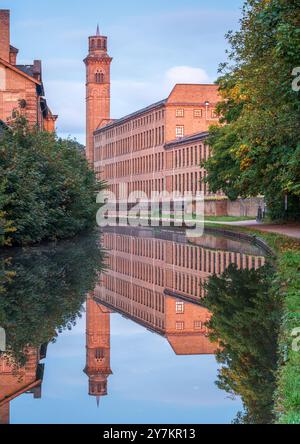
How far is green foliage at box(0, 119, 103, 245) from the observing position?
1242 inches

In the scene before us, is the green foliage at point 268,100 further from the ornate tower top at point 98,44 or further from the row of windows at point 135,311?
the ornate tower top at point 98,44

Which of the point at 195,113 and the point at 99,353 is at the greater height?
the point at 195,113

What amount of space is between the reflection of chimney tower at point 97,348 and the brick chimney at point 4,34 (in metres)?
48.2

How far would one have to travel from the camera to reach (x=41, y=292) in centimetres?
1806

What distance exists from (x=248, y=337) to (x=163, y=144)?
118582mm

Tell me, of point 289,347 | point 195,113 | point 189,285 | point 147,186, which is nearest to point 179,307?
point 189,285

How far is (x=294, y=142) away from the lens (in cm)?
2620

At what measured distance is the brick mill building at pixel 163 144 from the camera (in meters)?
119

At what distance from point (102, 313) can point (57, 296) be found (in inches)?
71.6

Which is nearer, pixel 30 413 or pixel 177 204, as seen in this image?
pixel 30 413

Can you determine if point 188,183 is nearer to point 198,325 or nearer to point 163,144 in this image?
point 163,144

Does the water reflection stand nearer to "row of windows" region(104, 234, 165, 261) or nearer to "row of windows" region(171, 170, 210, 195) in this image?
"row of windows" region(104, 234, 165, 261)

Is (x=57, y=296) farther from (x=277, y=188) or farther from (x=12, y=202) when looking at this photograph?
(x=277, y=188)
